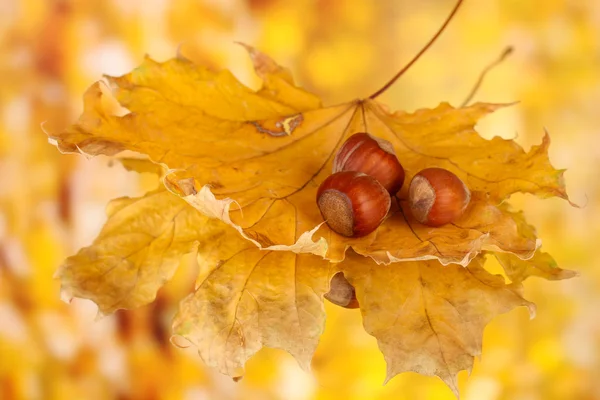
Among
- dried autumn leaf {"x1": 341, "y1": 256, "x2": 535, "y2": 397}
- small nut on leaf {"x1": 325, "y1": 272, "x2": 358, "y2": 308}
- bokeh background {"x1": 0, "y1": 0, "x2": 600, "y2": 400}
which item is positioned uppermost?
dried autumn leaf {"x1": 341, "y1": 256, "x2": 535, "y2": 397}

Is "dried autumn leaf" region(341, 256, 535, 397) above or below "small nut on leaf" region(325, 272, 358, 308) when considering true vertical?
above

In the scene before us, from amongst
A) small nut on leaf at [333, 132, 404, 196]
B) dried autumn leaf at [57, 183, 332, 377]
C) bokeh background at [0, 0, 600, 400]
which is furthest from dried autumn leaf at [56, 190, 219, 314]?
bokeh background at [0, 0, 600, 400]

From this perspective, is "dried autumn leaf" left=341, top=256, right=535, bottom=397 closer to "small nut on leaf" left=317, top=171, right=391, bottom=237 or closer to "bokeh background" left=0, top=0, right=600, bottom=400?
"small nut on leaf" left=317, top=171, right=391, bottom=237

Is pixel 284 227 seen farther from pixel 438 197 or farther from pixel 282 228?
pixel 438 197

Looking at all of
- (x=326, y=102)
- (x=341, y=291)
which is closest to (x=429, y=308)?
(x=341, y=291)

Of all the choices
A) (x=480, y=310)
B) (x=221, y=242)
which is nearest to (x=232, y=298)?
(x=221, y=242)

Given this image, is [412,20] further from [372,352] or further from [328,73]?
[372,352]

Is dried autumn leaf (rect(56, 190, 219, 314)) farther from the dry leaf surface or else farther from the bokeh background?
the bokeh background

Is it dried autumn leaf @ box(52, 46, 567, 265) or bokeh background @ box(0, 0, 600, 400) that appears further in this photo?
bokeh background @ box(0, 0, 600, 400)
